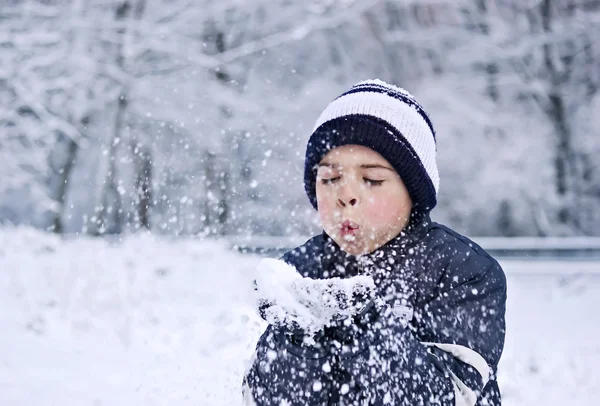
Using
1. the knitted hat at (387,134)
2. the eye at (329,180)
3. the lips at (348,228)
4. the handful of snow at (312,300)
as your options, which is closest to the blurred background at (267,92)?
the knitted hat at (387,134)

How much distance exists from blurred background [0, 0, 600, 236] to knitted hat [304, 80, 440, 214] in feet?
35.7

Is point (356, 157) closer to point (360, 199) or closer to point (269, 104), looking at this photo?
point (360, 199)

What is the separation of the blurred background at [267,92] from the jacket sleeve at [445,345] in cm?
1123

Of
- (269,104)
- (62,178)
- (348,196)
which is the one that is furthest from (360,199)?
(62,178)

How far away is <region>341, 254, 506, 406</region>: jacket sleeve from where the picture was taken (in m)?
1.91

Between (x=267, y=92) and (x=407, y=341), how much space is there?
1272cm

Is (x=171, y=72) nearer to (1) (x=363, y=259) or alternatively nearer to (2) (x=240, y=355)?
(2) (x=240, y=355)

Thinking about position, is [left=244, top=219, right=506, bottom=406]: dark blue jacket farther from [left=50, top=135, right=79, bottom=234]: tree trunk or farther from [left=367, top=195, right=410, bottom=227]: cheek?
[left=50, top=135, right=79, bottom=234]: tree trunk

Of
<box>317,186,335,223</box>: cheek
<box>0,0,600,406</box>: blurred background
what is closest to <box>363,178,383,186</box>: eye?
<box>317,186,335,223</box>: cheek

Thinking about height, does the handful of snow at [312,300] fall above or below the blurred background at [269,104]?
below

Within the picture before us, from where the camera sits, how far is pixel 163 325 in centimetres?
660

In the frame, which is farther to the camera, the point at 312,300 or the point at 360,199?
the point at 360,199

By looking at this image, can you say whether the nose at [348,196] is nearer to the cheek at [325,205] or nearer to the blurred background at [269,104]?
the cheek at [325,205]

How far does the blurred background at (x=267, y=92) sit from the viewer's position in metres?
13.9
